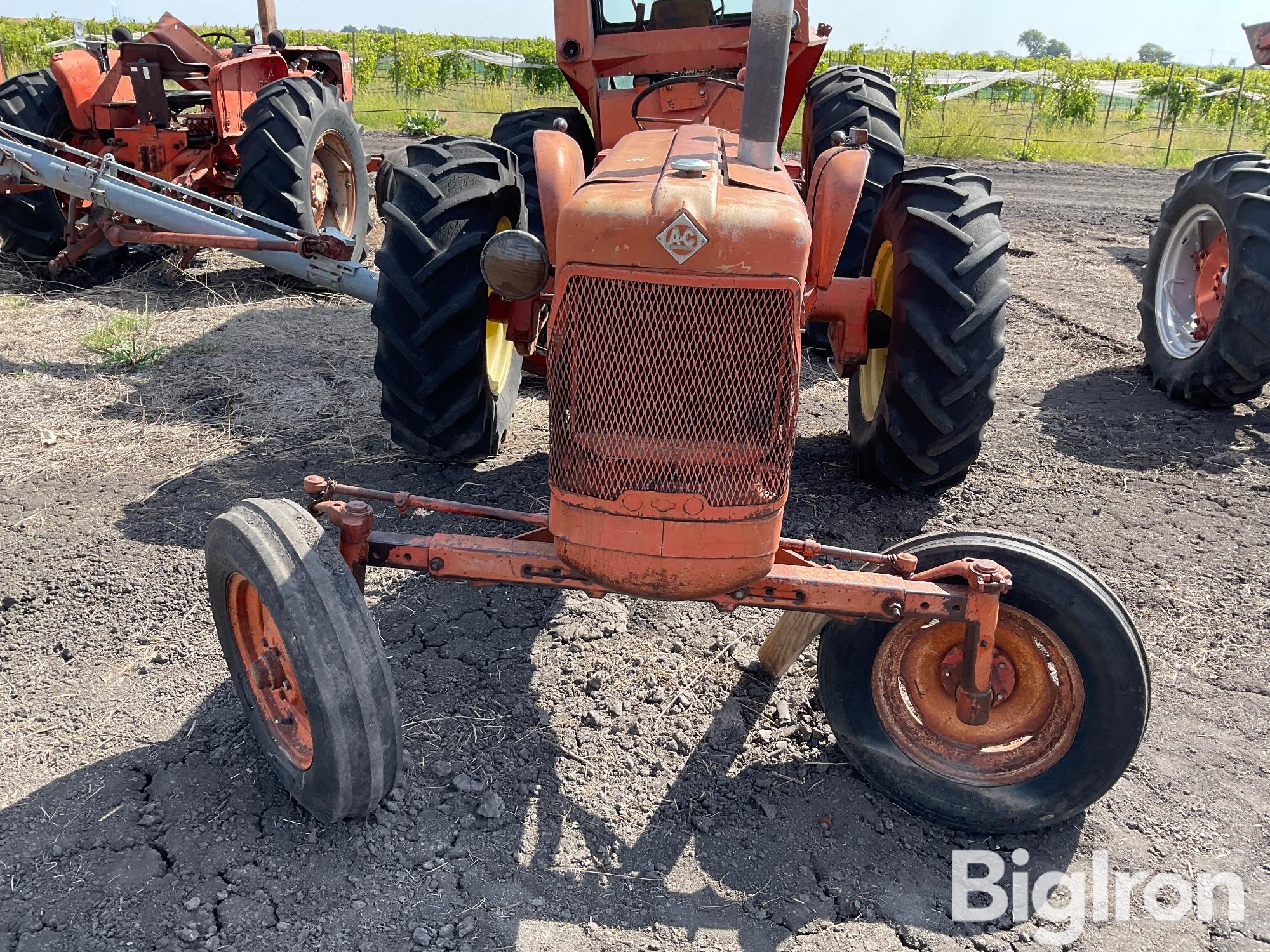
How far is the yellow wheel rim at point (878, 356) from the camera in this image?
→ 429 centimetres

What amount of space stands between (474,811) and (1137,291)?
793 centimetres

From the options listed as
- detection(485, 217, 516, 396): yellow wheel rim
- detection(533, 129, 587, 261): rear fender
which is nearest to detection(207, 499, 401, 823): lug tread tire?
detection(533, 129, 587, 261): rear fender

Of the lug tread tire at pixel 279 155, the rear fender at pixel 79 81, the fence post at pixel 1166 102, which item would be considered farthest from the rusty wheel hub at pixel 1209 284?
the fence post at pixel 1166 102

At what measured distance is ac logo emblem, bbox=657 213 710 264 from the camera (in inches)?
84.4

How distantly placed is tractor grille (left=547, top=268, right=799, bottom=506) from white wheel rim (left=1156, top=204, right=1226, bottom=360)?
4797 mm

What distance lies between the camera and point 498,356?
4680 mm

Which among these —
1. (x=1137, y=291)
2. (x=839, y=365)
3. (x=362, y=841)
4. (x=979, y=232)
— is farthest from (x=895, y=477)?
(x=1137, y=291)

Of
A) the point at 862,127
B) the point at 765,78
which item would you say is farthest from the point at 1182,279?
the point at 765,78

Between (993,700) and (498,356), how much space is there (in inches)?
110

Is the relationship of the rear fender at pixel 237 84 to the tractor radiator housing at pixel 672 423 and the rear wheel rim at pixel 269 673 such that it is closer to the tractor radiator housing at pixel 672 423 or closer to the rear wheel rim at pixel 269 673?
the rear wheel rim at pixel 269 673

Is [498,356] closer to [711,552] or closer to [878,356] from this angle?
[878,356]

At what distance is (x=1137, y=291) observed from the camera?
28.1 feet

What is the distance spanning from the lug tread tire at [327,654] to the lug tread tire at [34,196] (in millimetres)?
6357

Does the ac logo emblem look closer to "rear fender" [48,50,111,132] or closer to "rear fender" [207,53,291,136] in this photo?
"rear fender" [207,53,291,136]
